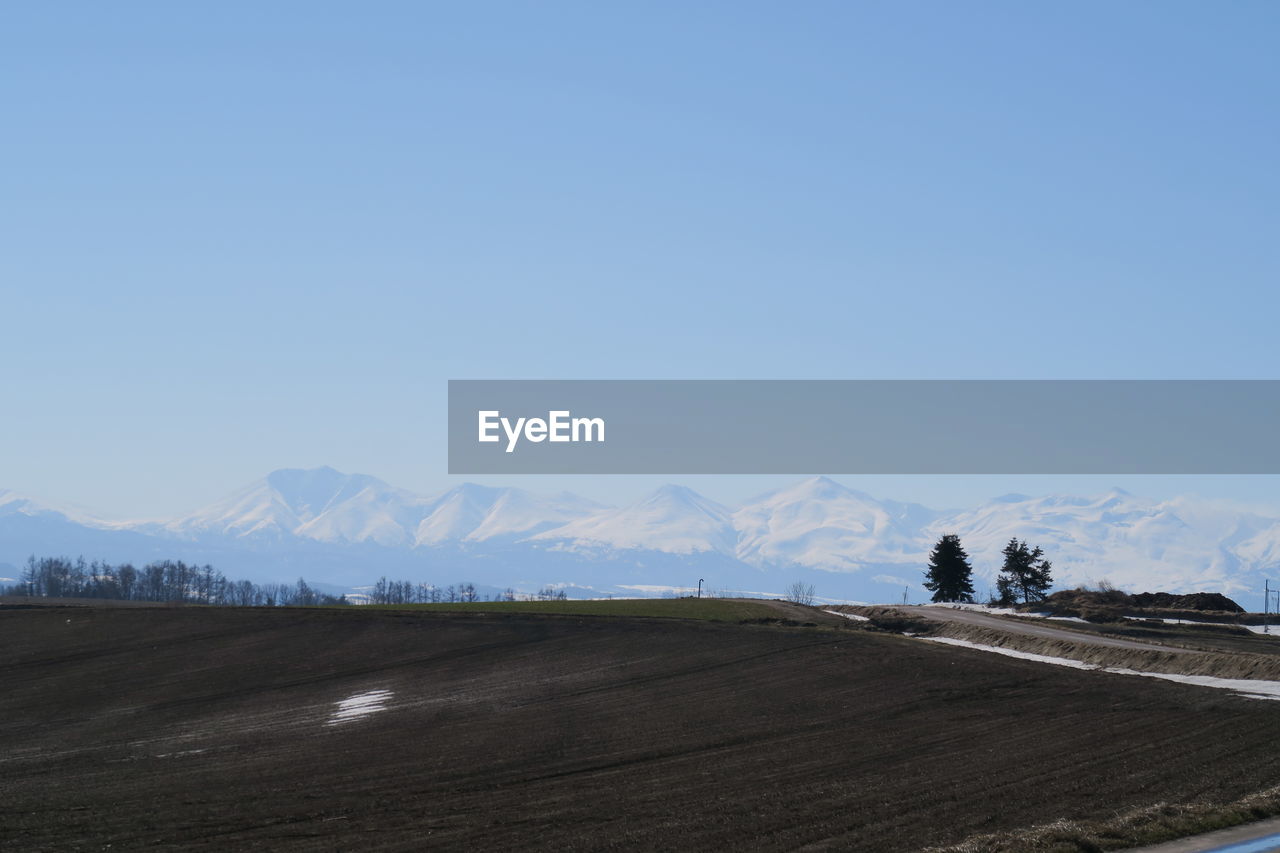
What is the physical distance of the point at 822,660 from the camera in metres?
54.3

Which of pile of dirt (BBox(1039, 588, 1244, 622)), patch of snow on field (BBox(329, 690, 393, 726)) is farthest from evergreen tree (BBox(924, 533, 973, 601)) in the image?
patch of snow on field (BBox(329, 690, 393, 726))

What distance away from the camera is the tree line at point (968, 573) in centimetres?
10556

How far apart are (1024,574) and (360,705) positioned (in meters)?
76.9

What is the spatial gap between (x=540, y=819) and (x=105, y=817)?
11.4 m

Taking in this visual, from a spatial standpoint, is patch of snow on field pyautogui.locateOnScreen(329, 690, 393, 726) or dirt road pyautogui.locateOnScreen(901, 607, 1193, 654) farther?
dirt road pyautogui.locateOnScreen(901, 607, 1193, 654)

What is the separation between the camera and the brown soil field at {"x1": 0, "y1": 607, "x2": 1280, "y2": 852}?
83.5 feet

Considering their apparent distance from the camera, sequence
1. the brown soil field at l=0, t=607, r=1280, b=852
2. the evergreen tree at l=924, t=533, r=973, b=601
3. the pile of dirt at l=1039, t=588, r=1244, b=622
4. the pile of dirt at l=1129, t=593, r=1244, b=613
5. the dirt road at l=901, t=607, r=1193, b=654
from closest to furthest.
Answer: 1. the brown soil field at l=0, t=607, r=1280, b=852
2. the dirt road at l=901, t=607, r=1193, b=654
3. the pile of dirt at l=1039, t=588, r=1244, b=622
4. the pile of dirt at l=1129, t=593, r=1244, b=613
5. the evergreen tree at l=924, t=533, r=973, b=601

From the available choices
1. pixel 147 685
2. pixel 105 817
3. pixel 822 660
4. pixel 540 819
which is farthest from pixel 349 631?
pixel 540 819

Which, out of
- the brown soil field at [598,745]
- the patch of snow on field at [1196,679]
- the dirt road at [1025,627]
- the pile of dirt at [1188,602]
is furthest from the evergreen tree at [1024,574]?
the brown soil field at [598,745]

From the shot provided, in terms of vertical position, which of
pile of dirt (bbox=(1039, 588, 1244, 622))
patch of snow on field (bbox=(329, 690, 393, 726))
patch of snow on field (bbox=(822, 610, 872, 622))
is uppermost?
pile of dirt (bbox=(1039, 588, 1244, 622))

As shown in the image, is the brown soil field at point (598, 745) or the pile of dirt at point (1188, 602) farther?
the pile of dirt at point (1188, 602)

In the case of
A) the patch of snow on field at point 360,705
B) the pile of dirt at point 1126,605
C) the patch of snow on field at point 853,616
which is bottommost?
the patch of snow on field at point 360,705

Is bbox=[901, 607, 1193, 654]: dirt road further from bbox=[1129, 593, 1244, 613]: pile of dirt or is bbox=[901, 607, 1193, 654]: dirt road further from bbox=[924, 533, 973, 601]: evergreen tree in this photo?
bbox=[924, 533, 973, 601]: evergreen tree

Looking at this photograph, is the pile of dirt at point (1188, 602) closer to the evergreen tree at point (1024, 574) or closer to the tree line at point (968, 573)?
the tree line at point (968, 573)
